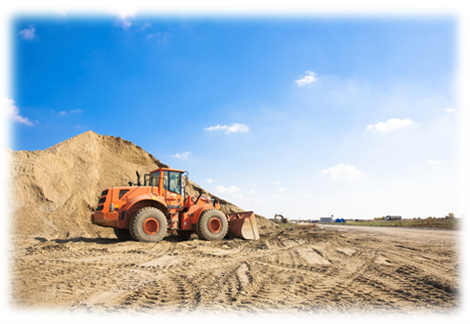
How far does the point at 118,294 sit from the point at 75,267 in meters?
2.29

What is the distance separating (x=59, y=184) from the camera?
1459 centimetres

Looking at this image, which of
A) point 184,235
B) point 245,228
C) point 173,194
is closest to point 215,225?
point 245,228

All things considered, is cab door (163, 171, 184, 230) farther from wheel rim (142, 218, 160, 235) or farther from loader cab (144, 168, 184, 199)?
wheel rim (142, 218, 160, 235)

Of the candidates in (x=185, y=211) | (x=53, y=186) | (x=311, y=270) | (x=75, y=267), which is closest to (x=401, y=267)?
(x=311, y=270)

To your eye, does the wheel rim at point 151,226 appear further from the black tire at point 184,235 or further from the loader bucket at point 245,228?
the loader bucket at point 245,228

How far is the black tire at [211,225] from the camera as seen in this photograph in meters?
10.2

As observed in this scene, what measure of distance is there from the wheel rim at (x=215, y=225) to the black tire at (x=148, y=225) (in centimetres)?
190

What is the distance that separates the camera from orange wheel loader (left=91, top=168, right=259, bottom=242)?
29.6ft

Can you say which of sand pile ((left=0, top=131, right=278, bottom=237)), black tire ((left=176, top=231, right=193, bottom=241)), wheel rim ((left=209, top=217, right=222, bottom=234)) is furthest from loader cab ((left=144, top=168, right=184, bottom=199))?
sand pile ((left=0, top=131, right=278, bottom=237))

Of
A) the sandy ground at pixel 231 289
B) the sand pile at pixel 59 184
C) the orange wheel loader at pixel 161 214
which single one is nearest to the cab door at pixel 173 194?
the orange wheel loader at pixel 161 214

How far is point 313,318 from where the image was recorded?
2.91 metres

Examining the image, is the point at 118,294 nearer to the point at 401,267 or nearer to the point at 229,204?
the point at 401,267

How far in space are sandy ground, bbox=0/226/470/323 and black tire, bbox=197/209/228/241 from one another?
Answer: 11.2ft

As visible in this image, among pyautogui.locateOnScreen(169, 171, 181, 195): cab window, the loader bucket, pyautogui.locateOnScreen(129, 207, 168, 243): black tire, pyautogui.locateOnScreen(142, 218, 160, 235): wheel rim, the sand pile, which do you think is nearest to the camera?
pyautogui.locateOnScreen(129, 207, 168, 243): black tire
